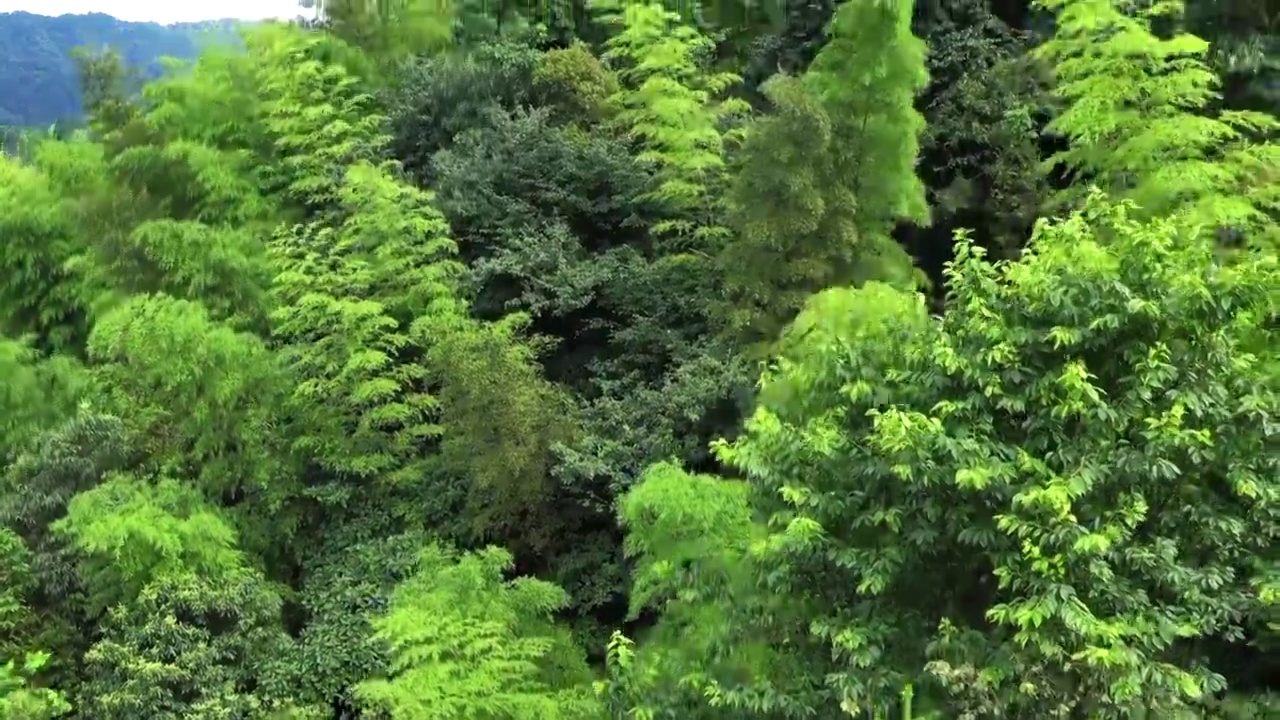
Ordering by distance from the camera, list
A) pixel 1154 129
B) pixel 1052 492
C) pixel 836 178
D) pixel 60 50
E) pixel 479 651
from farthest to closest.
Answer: pixel 60 50 < pixel 836 178 < pixel 1154 129 < pixel 479 651 < pixel 1052 492

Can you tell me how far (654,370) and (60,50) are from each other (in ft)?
26.4

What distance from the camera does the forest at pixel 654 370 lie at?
3857mm

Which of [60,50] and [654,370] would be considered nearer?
[654,370]

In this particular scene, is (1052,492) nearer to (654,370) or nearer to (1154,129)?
(1154,129)

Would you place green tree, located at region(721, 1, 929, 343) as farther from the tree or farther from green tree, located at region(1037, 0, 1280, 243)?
the tree

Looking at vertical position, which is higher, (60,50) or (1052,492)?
(60,50)

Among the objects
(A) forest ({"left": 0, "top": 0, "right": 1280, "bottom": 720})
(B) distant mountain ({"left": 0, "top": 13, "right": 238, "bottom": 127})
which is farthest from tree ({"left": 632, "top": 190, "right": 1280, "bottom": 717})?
(B) distant mountain ({"left": 0, "top": 13, "right": 238, "bottom": 127})

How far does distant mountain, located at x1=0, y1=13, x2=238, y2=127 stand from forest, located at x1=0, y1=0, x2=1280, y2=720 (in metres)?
0.29

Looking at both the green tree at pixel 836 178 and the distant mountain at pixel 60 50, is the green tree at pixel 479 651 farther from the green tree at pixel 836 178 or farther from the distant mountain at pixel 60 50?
the distant mountain at pixel 60 50

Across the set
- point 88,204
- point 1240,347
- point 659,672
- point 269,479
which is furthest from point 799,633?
point 88,204

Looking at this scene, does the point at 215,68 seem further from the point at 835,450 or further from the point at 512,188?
the point at 835,450

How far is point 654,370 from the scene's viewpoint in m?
8.81

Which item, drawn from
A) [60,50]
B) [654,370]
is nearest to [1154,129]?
[654,370]

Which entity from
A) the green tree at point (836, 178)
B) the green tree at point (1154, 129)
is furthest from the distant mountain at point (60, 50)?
the green tree at point (1154, 129)
